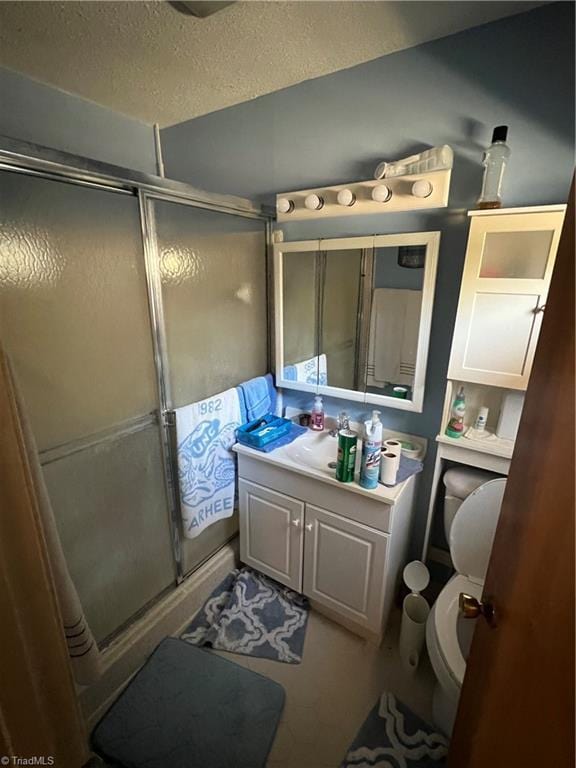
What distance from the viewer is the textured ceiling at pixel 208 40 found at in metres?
1.04

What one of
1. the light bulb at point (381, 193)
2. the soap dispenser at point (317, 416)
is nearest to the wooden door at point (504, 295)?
the light bulb at point (381, 193)

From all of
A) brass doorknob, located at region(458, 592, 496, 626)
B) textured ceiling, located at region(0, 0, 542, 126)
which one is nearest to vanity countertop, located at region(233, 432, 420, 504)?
brass doorknob, located at region(458, 592, 496, 626)

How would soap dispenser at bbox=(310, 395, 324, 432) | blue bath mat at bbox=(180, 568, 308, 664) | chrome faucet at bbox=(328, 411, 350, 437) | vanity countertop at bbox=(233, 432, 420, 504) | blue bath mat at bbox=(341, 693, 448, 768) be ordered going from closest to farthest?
blue bath mat at bbox=(341, 693, 448, 768) < vanity countertop at bbox=(233, 432, 420, 504) < blue bath mat at bbox=(180, 568, 308, 664) < chrome faucet at bbox=(328, 411, 350, 437) < soap dispenser at bbox=(310, 395, 324, 432)

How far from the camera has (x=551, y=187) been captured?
110cm

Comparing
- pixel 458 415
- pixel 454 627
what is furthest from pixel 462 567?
pixel 458 415

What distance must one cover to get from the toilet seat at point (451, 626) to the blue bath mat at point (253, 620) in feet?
2.24

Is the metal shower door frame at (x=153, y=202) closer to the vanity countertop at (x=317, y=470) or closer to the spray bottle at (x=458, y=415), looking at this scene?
the vanity countertop at (x=317, y=470)

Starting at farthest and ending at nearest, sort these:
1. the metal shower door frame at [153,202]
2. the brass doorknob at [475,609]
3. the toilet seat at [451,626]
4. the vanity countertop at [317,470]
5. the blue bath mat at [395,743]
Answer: the vanity countertop at [317,470] < the blue bath mat at [395,743] < the toilet seat at [451,626] < the metal shower door frame at [153,202] < the brass doorknob at [475,609]

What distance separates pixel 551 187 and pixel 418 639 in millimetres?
1717

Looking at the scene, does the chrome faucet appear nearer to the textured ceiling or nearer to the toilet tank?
the toilet tank

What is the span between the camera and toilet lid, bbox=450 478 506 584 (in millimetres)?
1207

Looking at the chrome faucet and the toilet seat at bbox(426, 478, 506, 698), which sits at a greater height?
the chrome faucet

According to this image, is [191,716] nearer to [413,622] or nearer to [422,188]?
[413,622]

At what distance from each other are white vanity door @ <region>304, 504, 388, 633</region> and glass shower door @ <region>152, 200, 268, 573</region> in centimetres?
59
